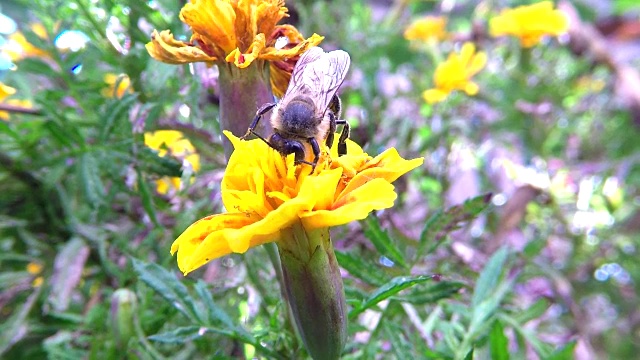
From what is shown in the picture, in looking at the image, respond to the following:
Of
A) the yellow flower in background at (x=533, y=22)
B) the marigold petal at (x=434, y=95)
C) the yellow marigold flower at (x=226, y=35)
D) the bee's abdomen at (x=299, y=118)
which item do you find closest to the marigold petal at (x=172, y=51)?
the yellow marigold flower at (x=226, y=35)

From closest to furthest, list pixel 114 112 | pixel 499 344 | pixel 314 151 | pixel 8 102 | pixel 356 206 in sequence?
pixel 356 206 → pixel 314 151 → pixel 499 344 → pixel 114 112 → pixel 8 102

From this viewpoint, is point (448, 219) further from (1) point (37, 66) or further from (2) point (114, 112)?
(1) point (37, 66)

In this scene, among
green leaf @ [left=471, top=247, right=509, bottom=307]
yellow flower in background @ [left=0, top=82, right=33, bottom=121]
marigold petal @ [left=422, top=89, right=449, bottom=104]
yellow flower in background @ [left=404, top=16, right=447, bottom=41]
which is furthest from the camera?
yellow flower in background @ [left=404, top=16, right=447, bottom=41]

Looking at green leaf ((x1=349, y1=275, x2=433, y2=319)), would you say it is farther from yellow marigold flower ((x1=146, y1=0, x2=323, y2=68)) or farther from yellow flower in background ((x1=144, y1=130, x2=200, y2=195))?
yellow flower in background ((x1=144, y1=130, x2=200, y2=195))

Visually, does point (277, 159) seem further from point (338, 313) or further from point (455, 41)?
point (455, 41)

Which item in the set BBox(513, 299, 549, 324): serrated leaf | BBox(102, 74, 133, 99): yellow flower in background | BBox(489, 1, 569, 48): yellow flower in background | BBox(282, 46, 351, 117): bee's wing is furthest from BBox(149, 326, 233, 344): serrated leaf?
BBox(489, 1, 569, 48): yellow flower in background

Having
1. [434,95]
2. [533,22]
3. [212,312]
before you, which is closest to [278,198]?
[212,312]

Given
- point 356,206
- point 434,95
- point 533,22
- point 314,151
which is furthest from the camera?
point 533,22
